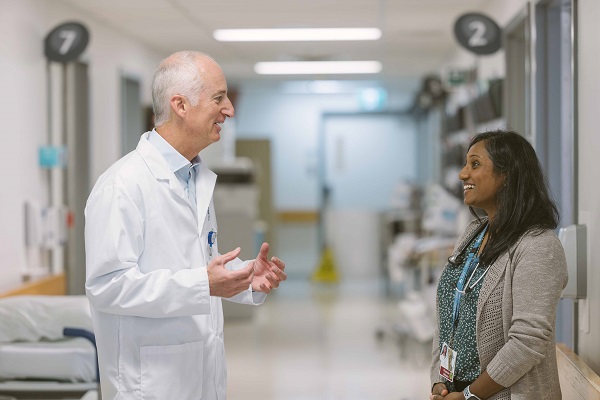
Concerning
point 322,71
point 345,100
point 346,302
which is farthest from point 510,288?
point 345,100

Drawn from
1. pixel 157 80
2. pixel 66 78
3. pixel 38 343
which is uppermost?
pixel 66 78

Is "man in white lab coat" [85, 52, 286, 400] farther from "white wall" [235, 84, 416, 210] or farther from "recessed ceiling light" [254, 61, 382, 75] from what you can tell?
"white wall" [235, 84, 416, 210]

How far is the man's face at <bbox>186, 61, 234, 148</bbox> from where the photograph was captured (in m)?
2.68

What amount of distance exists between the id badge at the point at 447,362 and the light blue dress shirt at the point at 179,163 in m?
0.90

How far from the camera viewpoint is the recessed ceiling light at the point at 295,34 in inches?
357

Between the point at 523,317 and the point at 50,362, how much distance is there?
2549 millimetres

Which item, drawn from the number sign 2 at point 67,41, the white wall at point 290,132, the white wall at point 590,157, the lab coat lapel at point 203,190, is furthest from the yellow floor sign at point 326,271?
the lab coat lapel at point 203,190

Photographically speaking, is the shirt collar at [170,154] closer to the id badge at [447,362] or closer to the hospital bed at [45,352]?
the id badge at [447,362]

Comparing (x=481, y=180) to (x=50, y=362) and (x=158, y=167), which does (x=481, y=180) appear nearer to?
(x=158, y=167)

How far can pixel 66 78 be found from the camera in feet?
25.0

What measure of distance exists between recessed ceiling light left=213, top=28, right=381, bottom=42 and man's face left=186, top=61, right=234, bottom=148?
6.40 m

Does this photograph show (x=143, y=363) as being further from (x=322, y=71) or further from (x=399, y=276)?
(x=322, y=71)

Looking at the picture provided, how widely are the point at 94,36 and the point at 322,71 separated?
461 cm

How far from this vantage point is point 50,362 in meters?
4.32
